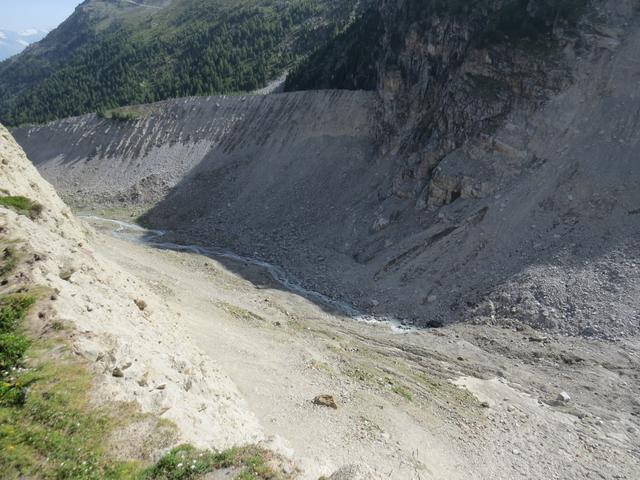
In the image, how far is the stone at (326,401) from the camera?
21.3 meters

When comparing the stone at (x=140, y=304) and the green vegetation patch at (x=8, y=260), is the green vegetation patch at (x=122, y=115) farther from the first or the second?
the green vegetation patch at (x=8, y=260)

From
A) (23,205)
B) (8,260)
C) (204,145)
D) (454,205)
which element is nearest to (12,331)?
(8,260)

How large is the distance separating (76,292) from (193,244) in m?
35.6

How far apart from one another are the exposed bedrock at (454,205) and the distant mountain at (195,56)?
3042 centimetres

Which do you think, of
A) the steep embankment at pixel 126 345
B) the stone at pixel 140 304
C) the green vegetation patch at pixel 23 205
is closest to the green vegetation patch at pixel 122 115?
the green vegetation patch at pixel 23 205

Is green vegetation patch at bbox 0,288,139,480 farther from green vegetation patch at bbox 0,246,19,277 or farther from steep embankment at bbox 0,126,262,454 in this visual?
green vegetation patch at bbox 0,246,19,277

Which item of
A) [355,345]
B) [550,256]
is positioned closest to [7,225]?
[355,345]

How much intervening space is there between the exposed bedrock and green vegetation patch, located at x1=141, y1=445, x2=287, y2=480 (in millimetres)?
24366

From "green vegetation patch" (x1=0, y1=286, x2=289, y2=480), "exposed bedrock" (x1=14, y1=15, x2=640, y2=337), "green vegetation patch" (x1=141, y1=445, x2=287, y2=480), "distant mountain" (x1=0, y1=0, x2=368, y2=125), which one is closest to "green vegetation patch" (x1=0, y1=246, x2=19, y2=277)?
"green vegetation patch" (x1=0, y1=286, x2=289, y2=480)

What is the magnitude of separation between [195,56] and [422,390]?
4082 inches

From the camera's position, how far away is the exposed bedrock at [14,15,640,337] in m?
33.5

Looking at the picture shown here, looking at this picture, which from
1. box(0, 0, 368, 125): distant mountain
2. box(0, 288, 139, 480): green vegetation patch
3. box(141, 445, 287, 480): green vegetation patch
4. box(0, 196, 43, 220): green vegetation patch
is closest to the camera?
box(0, 288, 139, 480): green vegetation patch

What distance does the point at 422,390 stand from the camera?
84.3ft

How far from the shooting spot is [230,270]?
4384cm
